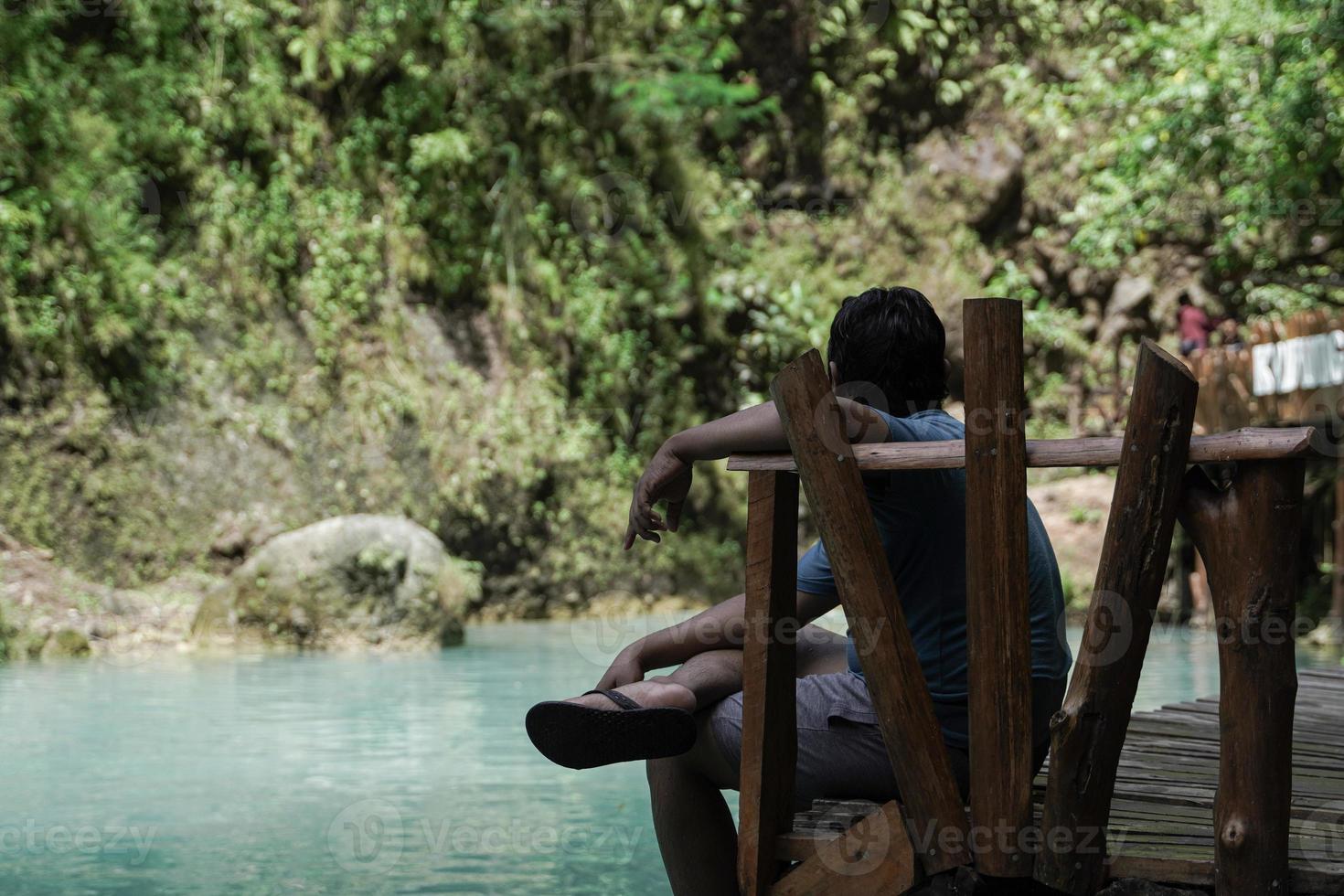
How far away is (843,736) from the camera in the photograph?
2.83 meters

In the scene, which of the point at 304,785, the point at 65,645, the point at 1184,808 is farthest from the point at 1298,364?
the point at 65,645

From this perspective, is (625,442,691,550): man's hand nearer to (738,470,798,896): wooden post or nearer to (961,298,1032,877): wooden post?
(738,470,798,896): wooden post

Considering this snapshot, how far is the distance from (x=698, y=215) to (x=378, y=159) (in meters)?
3.64

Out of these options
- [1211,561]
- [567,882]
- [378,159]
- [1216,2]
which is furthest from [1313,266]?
[1211,561]

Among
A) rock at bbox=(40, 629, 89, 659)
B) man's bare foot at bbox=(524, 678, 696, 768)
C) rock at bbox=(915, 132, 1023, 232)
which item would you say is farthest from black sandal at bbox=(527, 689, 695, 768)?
rock at bbox=(915, 132, 1023, 232)

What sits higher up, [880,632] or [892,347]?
[892,347]

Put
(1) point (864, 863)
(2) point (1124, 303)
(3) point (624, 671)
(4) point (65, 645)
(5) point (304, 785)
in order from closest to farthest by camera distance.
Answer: (1) point (864, 863) → (3) point (624, 671) → (5) point (304, 785) → (4) point (65, 645) → (2) point (1124, 303)

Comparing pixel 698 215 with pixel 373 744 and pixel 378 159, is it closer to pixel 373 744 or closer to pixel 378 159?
pixel 378 159

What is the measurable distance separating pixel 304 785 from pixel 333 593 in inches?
207

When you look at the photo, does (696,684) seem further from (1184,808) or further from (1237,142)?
(1237,142)

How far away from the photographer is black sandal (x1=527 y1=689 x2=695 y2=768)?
8.20ft

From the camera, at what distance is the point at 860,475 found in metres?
2.57

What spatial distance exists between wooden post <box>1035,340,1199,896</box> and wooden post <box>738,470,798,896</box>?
0.51 m

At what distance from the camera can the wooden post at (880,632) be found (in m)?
2.54
